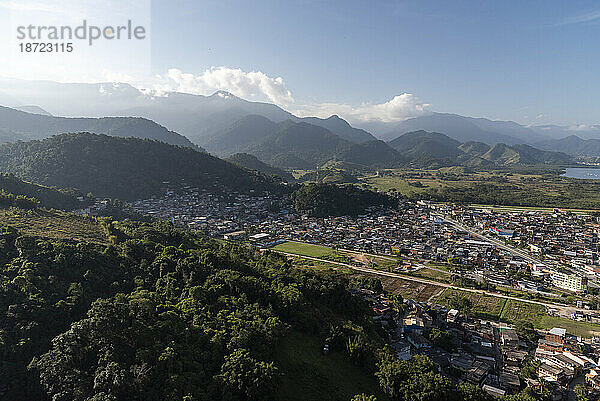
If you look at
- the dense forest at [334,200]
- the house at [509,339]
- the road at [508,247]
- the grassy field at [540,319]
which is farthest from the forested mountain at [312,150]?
the house at [509,339]

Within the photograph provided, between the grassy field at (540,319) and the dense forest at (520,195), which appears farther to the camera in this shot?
the dense forest at (520,195)

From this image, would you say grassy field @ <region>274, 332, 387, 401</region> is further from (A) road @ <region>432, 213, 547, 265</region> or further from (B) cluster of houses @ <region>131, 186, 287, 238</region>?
(A) road @ <region>432, 213, 547, 265</region>

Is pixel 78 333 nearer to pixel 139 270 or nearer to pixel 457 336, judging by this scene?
pixel 139 270

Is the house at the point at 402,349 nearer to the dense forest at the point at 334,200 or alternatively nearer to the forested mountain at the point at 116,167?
the dense forest at the point at 334,200

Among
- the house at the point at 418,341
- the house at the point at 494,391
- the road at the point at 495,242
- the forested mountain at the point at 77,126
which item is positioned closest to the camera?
the house at the point at 494,391

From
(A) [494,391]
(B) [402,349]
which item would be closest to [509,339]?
(A) [494,391]
